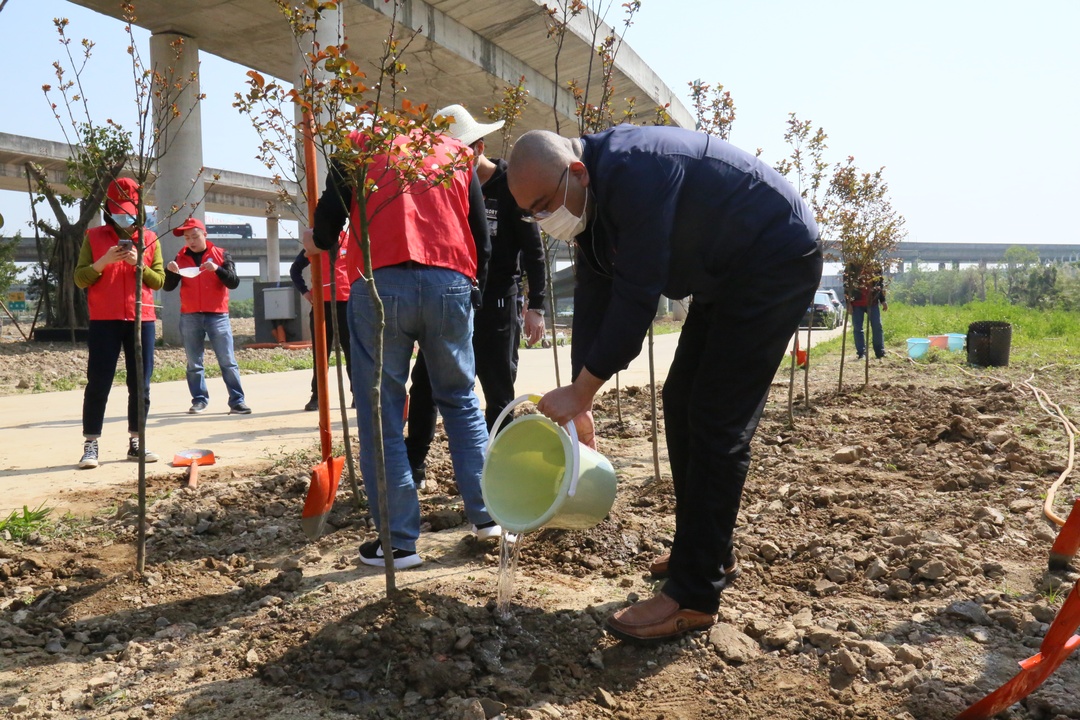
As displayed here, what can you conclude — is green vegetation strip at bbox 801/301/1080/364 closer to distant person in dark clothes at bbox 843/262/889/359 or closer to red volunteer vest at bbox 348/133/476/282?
distant person in dark clothes at bbox 843/262/889/359

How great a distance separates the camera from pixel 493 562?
326cm

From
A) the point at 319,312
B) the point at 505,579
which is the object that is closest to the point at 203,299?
the point at 319,312

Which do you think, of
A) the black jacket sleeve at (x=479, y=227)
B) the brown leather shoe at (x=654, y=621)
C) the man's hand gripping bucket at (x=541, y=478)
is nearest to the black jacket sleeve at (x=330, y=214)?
the black jacket sleeve at (x=479, y=227)

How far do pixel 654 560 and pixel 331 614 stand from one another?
3.91 ft

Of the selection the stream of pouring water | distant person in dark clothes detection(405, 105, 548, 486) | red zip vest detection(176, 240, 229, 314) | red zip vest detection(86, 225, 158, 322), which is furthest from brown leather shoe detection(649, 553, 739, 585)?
red zip vest detection(176, 240, 229, 314)

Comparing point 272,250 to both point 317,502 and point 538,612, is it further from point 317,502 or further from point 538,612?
point 538,612

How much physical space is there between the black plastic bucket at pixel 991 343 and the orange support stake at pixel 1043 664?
9.07m

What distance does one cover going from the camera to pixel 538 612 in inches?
108

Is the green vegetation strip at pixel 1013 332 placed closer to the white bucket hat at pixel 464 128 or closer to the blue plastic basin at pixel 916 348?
the blue plastic basin at pixel 916 348

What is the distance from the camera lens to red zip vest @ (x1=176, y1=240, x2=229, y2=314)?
6980mm

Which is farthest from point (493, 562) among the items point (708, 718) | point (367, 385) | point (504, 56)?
point (504, 56)

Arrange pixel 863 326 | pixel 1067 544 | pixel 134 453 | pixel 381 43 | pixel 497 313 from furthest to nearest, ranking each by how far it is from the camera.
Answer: pixel 381 43
pixel 863 326
pixel 134 453
pixel 497 313
pixel 1067 544

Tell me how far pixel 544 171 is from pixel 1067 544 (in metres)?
2.19

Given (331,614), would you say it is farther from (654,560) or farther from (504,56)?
(504,56)
